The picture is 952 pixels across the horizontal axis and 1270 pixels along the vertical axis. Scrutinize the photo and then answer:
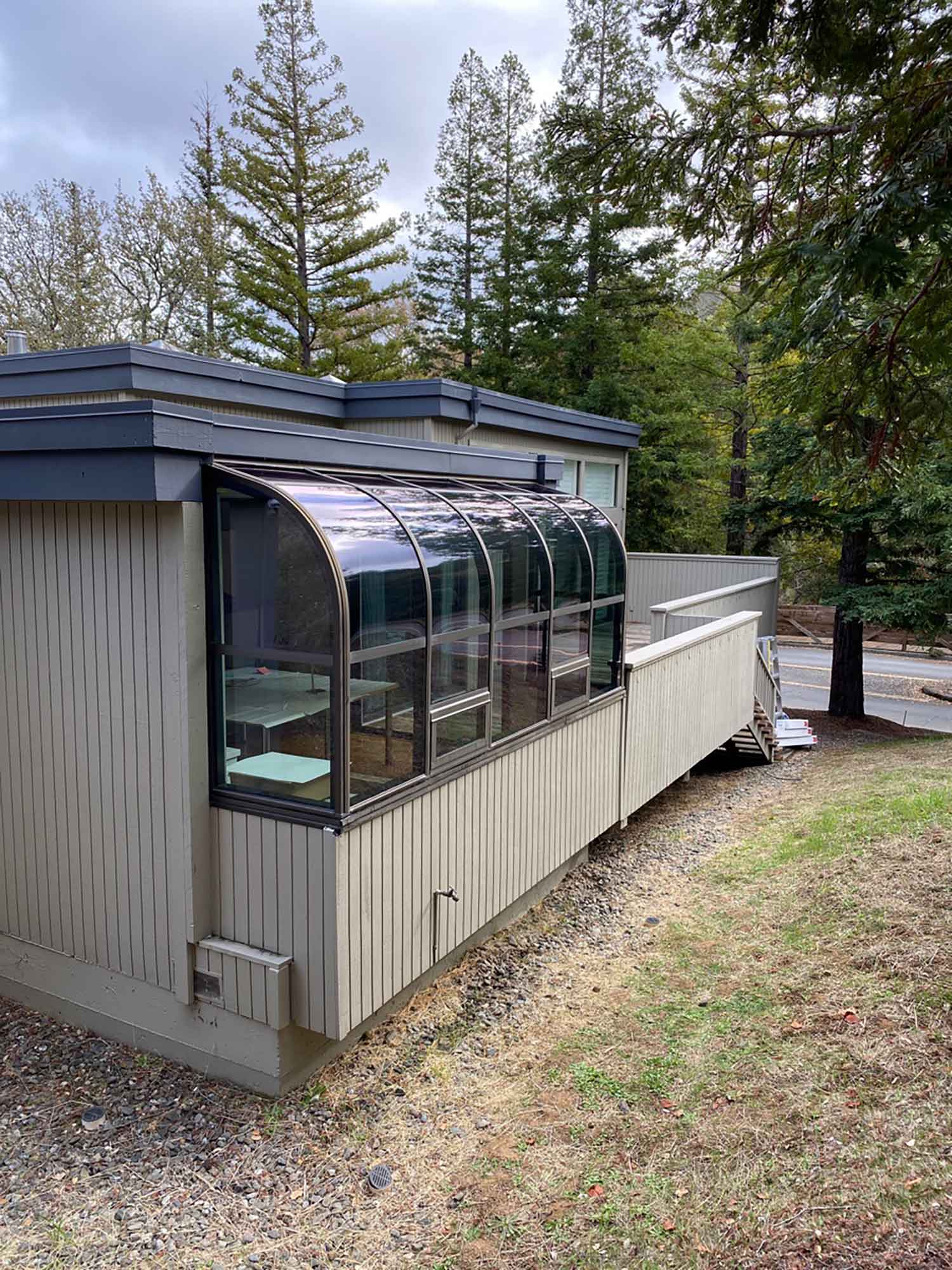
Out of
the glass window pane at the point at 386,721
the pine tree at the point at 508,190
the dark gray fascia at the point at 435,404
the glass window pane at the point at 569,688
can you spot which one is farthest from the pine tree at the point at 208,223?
the glass window pane at the point at 386,721

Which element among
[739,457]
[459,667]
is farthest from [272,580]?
[739,457]

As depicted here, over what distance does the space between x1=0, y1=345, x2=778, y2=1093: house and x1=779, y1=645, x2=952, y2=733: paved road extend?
12.3 metres

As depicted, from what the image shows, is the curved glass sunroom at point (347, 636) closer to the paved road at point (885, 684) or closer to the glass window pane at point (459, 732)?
the glass window pane at point (459, 732)

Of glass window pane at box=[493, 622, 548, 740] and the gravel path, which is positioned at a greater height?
glass window pane at box=[493, 622, 548, 740]

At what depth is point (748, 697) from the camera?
39.5ft

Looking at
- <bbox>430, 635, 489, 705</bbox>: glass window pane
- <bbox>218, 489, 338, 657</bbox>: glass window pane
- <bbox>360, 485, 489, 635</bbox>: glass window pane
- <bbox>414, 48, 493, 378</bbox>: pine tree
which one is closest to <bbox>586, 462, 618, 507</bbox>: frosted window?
<bbox>360, 485, 489, 635</bbox>: glass window pane

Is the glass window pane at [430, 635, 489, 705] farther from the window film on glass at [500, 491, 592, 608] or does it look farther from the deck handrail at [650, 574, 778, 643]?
the deck handrail at [650, 574, 778, 643]

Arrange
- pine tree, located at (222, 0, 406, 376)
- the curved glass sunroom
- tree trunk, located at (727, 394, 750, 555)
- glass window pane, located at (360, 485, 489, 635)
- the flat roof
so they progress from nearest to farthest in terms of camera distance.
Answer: the curved glass sunroom, glass window pane, located at (360, 485, 489, 635), the flat roof, tree trunk, located at (727, 394, 750, 555), pine tree, located at (222, 0, 406, 376)

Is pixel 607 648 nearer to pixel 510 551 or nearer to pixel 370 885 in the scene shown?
pixel 510 551

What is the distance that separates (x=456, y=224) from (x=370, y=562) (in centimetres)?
2357

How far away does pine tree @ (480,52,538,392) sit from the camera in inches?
930

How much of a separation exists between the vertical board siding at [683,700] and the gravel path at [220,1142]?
243 centimetres

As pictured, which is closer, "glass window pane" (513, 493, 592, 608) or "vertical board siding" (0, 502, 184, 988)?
"vertical board siding" (0, 502, 184, 988)

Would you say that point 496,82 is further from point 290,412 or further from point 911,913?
point 911,913
